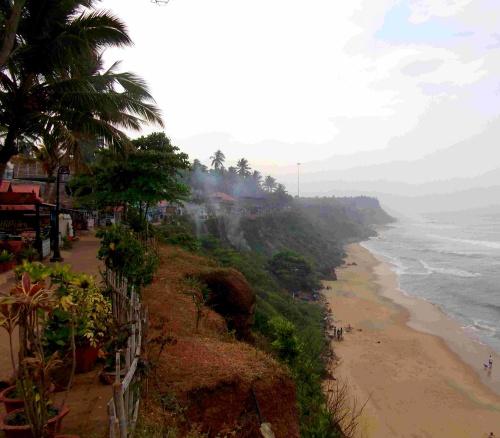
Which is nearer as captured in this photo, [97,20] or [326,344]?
[97,20]

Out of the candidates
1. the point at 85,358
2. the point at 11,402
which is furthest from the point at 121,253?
the point at 11,402

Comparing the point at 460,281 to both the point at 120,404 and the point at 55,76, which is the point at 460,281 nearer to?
the point at 55,76

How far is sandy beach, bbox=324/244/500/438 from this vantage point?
1673cm

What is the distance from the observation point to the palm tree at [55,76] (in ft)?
32.8

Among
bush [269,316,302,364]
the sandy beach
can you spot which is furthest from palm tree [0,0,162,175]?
the sandy beach

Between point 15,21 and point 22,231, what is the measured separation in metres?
13.7

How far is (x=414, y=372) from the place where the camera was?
70.7 feet

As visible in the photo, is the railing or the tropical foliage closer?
the railing

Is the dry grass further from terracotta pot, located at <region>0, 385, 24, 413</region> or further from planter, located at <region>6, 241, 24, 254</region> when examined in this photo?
planter, located at <region>6, 241, 24, 254</region>

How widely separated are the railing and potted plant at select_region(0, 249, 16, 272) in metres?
6.78

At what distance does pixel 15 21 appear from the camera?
28.7 ft

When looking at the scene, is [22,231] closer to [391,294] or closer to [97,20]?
[97,20]

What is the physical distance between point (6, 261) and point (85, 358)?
876cm

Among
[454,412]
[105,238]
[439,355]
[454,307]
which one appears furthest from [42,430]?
[454,307]
